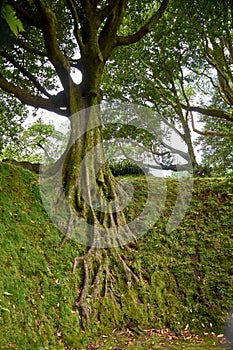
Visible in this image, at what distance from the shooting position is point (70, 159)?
6.76m

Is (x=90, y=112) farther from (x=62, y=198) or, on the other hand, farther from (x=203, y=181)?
(x=203, y=181)

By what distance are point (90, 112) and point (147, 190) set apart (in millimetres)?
2685

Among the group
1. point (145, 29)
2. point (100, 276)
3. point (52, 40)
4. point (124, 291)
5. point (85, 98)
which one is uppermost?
point (145, 29)

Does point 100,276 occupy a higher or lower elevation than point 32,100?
lower

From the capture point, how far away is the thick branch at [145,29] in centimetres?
780

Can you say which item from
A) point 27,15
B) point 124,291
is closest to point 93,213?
point 124,291

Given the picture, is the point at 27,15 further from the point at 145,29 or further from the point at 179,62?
the point at 179,62

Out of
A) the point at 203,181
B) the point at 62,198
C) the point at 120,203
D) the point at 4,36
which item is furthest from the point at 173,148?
the point at 4,36

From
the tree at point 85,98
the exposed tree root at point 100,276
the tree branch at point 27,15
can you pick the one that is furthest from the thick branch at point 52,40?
the exposed tree root at point 100,276

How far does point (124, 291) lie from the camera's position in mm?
5598

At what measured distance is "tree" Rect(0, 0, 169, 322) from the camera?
5.87 meters

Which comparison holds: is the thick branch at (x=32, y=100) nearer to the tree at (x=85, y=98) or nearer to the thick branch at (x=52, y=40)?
the tree at (x=85, y=98)

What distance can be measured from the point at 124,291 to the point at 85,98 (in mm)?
4322

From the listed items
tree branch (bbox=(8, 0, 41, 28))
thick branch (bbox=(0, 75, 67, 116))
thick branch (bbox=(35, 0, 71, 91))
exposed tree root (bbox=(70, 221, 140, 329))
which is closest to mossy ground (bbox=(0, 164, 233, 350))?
exposed tree root (bbox=(70, 221, 140, 329))
